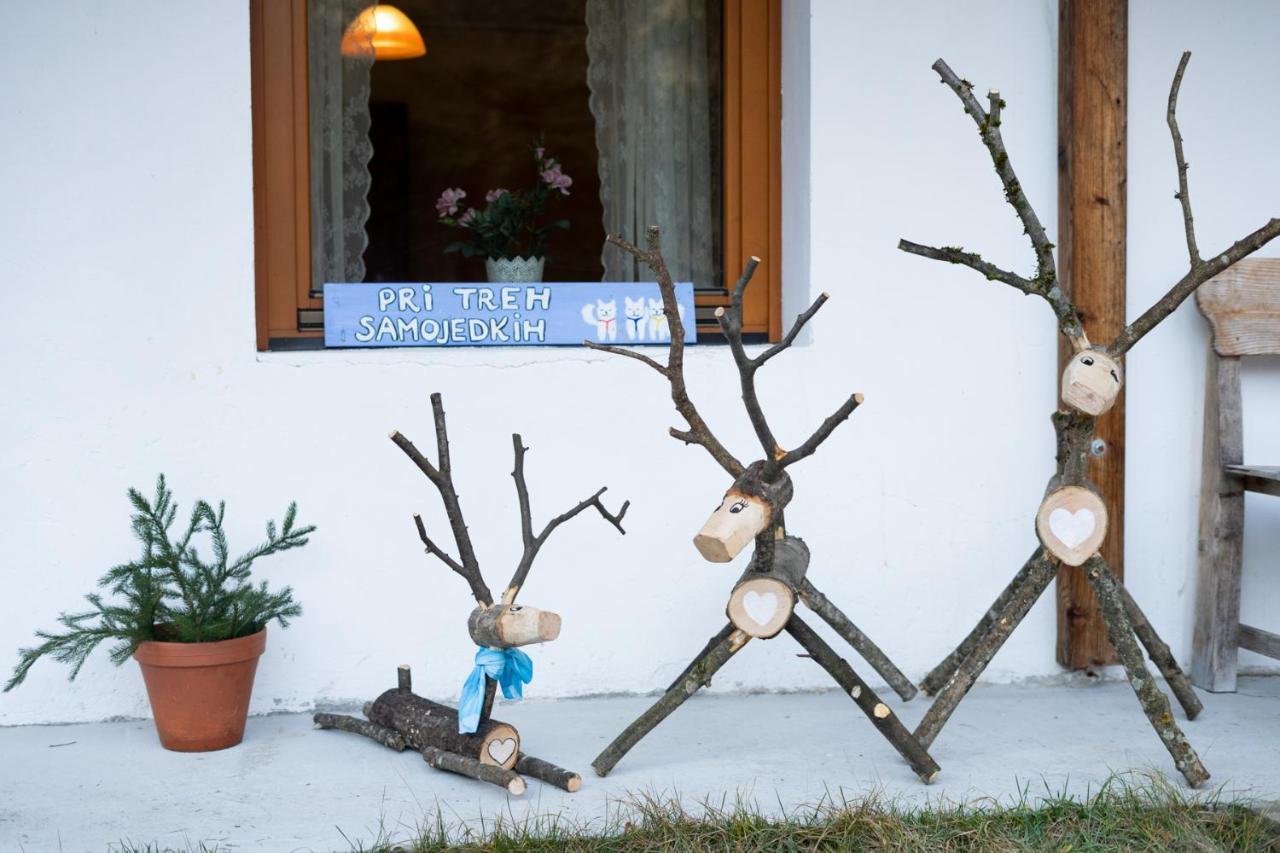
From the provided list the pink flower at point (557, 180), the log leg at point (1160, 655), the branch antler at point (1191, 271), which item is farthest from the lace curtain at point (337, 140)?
the log leg at point (1160, 655)

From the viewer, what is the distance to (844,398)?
3980 mm

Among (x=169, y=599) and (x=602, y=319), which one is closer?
(x=169, y=599)

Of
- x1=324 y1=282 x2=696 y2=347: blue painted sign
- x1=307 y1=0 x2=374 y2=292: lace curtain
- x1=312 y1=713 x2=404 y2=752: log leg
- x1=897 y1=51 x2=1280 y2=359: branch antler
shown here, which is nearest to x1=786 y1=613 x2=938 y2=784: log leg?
x1=897 y1=51 x2=1280 y2=359: branch antler

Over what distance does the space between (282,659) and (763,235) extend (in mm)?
1833

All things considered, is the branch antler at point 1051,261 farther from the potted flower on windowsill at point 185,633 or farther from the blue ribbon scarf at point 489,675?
the potted flower on windowsill at point 185,633

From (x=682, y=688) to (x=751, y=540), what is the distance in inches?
15.6

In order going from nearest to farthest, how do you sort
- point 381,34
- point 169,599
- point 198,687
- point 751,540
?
point 751,540
point 198,687
point 169,599
point 381,34

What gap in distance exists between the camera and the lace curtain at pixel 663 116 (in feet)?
14.2

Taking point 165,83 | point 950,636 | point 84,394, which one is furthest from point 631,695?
point 165,83

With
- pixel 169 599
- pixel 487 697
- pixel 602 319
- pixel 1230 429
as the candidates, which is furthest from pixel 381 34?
pixel 1230 429

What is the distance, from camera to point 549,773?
310cm

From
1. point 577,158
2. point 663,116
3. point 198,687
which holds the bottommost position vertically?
point 198,687

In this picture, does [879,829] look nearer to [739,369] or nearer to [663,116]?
[739,369]

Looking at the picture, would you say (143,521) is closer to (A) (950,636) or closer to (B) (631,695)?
(B) (631,695)
